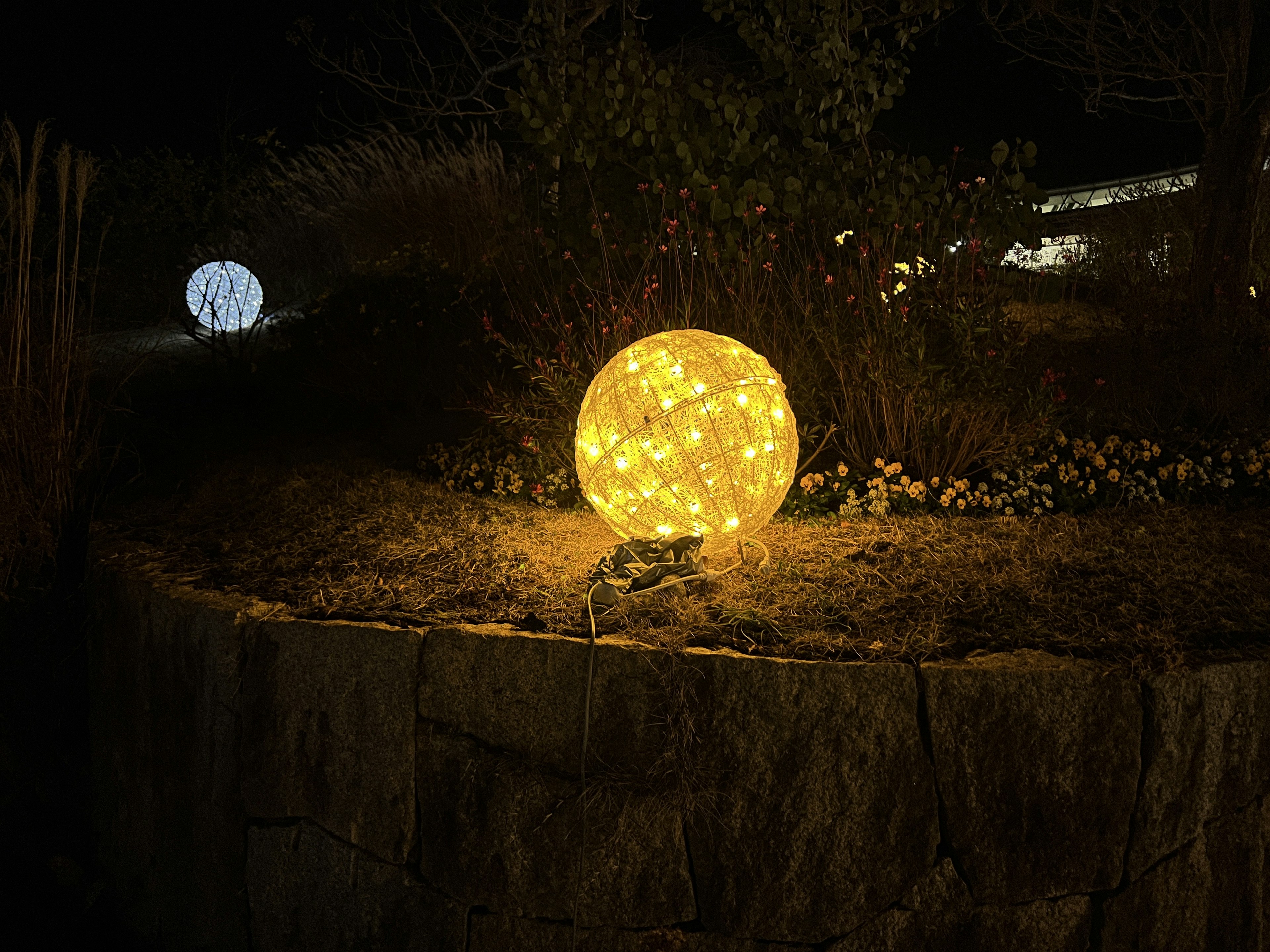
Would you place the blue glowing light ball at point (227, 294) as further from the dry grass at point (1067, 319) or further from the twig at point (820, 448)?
the dry grass at point (1067, 319)

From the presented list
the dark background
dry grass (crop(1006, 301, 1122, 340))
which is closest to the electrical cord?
dry grass (crop(1006, 301, 1122, 340))

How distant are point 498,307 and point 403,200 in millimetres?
2844

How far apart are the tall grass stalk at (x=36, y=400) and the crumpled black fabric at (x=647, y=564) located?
1949 millimetres

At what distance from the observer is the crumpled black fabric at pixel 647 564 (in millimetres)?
2709

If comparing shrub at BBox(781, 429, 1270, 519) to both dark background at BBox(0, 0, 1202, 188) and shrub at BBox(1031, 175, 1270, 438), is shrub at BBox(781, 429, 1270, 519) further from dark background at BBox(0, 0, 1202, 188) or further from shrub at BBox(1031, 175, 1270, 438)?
dark background at BBox(0, 0, 1202, 188)

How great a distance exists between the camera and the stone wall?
232 cm

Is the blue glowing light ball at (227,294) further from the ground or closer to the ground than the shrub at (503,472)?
further from the ground

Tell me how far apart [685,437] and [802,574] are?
58 centimetres

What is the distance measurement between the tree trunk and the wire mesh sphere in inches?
128

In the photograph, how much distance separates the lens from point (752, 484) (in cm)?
279

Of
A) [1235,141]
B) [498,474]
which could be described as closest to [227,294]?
[498,474]

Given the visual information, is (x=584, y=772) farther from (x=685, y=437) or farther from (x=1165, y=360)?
(x=1165, y=360)

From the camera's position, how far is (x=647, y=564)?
278cm

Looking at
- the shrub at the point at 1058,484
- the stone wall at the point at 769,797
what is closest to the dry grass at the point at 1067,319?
the shrub at the point at 1058,484
